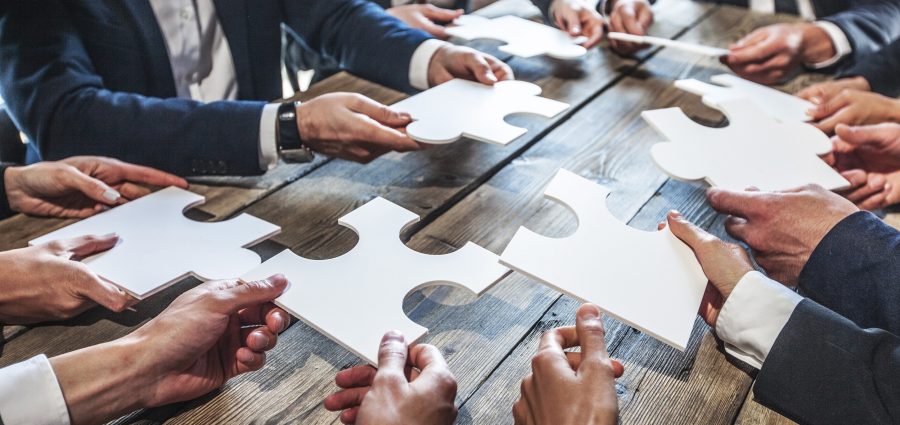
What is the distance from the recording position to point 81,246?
101 centimetres

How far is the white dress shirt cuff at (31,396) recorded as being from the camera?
0.76 meters

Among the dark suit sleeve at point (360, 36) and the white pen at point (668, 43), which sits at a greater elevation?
the dark suit sleeve at point (360, 36)

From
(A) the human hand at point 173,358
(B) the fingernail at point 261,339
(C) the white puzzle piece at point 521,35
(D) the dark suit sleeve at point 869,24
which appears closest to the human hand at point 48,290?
(A) the human hand at point 173,358

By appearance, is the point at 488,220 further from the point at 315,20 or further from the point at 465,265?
the point at 315,20

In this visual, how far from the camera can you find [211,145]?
4.22 feet

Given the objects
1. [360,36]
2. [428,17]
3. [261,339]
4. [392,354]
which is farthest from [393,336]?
[428,17]

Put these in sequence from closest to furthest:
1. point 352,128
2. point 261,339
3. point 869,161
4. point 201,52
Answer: point 261,339 < point 352,128 < point 869,161 < point 201,52

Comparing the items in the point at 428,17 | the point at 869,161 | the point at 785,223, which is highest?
the point at 428,17

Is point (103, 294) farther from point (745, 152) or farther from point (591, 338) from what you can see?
point (745, 152)

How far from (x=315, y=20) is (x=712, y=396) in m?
1.50

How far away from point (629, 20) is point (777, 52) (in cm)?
43

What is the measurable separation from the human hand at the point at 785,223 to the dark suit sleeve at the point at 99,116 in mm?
952

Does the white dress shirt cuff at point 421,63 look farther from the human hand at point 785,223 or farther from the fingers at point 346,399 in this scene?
the fingers at point 346,399

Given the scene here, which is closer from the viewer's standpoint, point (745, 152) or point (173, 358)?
point (173, 358)
